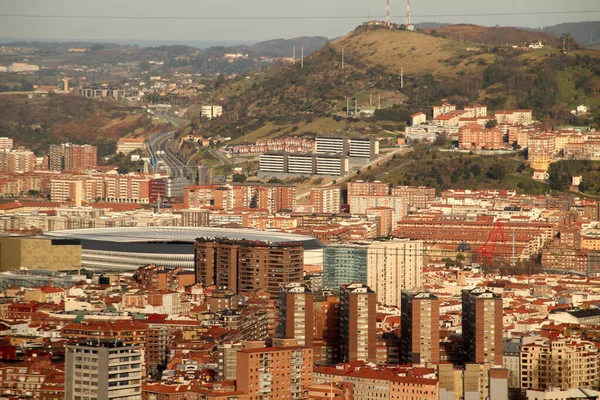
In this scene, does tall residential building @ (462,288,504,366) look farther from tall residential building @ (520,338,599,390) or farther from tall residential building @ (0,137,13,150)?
tall residential building @ (0,137,13,150)

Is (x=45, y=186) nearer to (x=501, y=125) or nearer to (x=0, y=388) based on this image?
(x=501, y=125)

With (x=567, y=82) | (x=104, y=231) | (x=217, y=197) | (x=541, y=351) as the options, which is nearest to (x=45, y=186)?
(x=217, y=197)

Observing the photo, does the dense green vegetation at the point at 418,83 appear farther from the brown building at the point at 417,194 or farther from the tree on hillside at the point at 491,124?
the brown building at the point at 417,194

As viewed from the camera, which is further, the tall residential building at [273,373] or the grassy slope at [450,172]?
the grassy slope at [450,172]

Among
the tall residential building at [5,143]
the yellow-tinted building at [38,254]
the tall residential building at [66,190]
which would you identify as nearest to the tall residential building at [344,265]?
the yellow-tinted building at [38,254]

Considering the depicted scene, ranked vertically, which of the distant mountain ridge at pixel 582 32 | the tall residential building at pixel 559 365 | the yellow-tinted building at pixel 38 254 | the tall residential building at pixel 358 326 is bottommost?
the tall residential building at pixel 559 365
